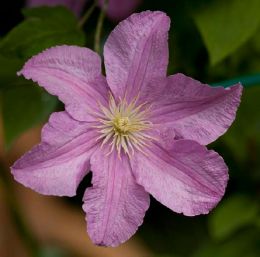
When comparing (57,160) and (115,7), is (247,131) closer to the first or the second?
→ (115,7)

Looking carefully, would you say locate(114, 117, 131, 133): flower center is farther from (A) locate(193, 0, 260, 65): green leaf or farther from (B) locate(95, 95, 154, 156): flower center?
(A) locate(193, 0, 260, 65): green leaf

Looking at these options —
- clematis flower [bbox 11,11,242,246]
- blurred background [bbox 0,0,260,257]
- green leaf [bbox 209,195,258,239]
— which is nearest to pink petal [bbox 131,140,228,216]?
clematis flower [bbox 11,11,242,246]

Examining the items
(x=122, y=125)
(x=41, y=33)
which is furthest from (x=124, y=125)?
(x=41, y=33)

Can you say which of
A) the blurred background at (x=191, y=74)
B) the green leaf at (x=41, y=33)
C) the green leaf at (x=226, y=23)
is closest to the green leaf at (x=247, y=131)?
the blurred background at (x=191, y=74)

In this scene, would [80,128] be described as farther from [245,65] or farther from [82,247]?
[82,247]

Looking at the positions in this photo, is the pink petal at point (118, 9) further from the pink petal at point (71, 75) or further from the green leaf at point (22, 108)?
the pink petal at point (71, 75)

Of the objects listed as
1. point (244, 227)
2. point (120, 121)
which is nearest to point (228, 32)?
point (120, 121)
